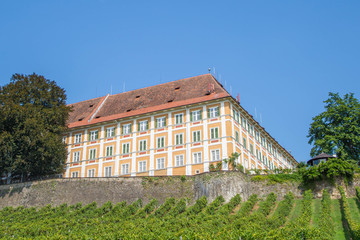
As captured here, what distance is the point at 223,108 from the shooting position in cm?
5272

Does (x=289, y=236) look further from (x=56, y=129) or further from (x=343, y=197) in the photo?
(x=56, y=129)

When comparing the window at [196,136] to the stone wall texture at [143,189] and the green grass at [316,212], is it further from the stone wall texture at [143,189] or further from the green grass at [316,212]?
the green grass at [316,212]

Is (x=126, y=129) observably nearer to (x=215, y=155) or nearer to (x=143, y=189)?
(x=143, y=189)

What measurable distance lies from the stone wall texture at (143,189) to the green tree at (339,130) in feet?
36.1

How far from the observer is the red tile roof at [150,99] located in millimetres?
56188

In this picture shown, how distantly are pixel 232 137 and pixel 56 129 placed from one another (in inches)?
815

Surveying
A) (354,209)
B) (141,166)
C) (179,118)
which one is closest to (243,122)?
(179,118)

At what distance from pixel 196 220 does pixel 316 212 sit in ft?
32.9

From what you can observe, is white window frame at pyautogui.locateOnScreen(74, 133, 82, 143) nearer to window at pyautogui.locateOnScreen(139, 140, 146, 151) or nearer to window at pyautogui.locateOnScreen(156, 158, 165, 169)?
window at pyautogui.locateOnScreen(139, 140, 146, 151)

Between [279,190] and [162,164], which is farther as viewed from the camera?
[162,164]

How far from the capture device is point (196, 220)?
119ft

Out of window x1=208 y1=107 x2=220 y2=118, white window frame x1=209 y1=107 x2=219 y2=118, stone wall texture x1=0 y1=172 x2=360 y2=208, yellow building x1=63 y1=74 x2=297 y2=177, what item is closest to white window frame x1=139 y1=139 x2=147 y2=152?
yellow building x1=63 y1=74 x2=297 y2=177

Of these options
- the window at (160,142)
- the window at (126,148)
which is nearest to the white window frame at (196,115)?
the window at (160,142)

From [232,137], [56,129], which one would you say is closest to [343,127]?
[232,137]
